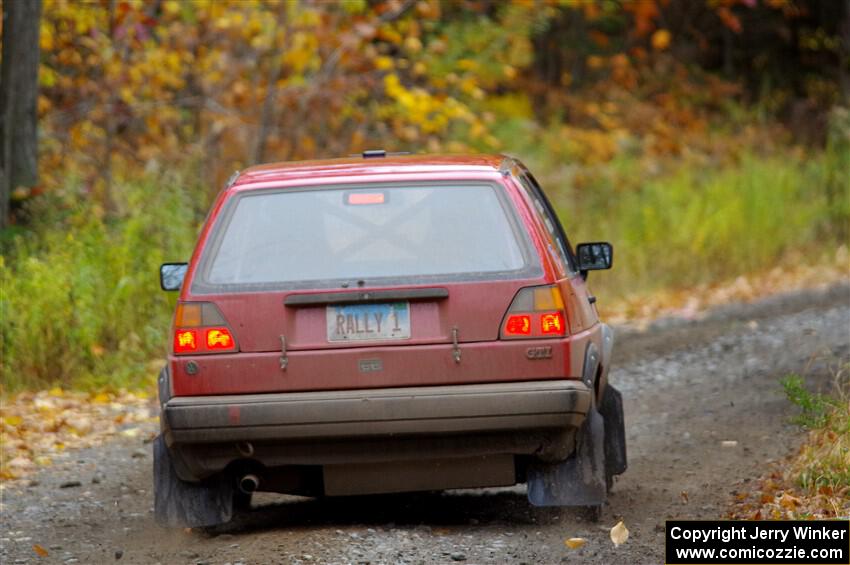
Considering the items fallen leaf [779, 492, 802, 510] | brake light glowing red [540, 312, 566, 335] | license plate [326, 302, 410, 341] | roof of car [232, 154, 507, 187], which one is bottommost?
fallen leaf [779, 492, 802, 510]

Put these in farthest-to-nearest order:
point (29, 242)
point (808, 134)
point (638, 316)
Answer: point (808, 134) → point (638, 316) → point (29, 242)

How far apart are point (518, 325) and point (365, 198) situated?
2.87ft

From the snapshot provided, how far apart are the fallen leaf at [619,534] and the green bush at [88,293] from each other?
550 centimetres

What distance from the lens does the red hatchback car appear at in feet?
19.8

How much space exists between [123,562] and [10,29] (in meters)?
7.22

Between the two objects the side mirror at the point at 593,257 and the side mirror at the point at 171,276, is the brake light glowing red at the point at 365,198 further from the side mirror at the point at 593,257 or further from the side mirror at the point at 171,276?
the side mirror at the point at 593,257

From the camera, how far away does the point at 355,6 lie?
16.4 meters

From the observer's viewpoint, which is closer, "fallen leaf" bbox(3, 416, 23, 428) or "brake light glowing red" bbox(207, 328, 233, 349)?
→ "brake light glowing red" bbox(207, 328, 233, 349)

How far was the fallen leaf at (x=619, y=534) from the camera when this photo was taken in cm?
633

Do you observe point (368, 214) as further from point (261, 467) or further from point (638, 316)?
point (638, 316)

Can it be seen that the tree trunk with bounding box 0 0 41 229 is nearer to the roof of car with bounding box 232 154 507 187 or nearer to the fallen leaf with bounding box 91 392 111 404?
the fallen leaf with bounding box 91 392 111 404

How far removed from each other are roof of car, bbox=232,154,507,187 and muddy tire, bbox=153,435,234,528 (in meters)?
1.25

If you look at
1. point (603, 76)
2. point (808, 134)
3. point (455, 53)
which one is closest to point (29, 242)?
point (455, 53)

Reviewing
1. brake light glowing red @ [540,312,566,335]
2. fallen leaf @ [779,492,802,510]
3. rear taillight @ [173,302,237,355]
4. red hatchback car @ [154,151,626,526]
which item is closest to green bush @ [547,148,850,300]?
fallen leaf @ [779,492,802,510]
